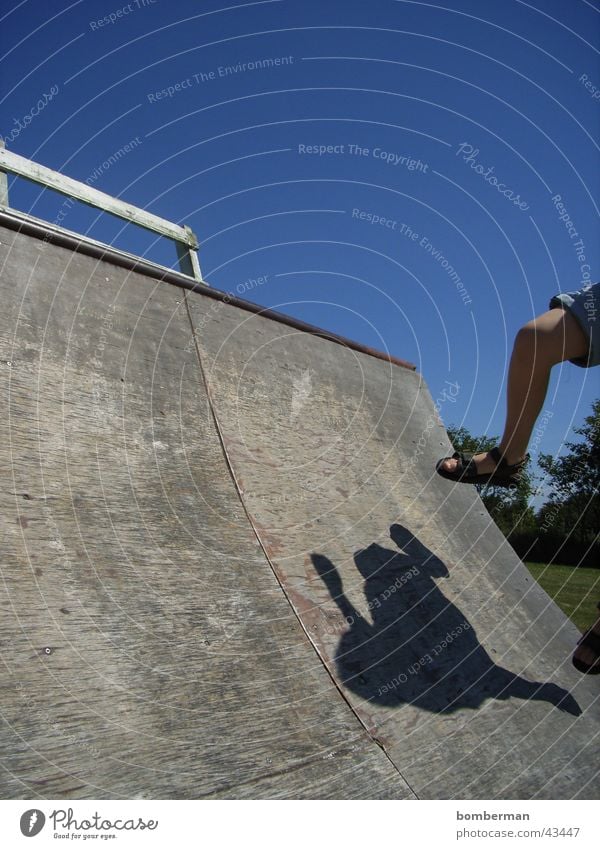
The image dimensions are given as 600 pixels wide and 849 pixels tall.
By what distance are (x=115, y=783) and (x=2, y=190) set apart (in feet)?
10.6

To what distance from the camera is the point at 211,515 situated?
2344 millimetres

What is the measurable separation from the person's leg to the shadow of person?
809 mm

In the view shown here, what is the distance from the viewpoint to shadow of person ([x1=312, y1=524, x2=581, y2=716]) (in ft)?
6.81

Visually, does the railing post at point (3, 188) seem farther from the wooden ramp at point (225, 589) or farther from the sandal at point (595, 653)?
the sandal at point (595, 653)

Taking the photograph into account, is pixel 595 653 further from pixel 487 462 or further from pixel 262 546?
pixel 262 546

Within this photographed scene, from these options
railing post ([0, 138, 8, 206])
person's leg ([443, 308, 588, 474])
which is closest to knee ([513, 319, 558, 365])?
person's leg ([443, 308, 588, 474])

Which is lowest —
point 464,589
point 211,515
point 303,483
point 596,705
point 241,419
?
point 596,705

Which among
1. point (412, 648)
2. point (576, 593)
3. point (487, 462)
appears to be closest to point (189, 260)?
point (487, 462)

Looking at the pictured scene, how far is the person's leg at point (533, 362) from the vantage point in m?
2.01

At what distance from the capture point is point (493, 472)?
2361 mm

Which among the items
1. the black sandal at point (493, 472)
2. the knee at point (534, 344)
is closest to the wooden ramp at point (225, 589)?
the black sandal at point (493, 472)

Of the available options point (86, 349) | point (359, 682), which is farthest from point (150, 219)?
point (359, 682)

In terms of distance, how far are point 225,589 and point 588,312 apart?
1563mm
